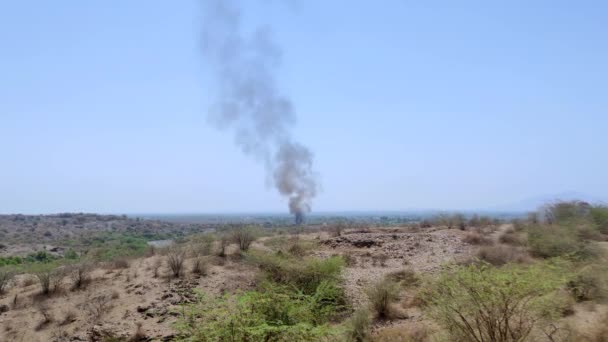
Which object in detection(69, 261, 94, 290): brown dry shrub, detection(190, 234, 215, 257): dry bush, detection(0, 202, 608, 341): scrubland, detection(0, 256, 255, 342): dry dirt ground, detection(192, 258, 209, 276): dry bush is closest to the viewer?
detection(0, 202, 608, 341): scrubland

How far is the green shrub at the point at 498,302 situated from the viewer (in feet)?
27.6

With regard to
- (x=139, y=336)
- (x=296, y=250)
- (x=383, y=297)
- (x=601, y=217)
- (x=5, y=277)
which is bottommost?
(x=139, y=336)

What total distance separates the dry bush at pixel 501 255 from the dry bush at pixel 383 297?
17.7 feet

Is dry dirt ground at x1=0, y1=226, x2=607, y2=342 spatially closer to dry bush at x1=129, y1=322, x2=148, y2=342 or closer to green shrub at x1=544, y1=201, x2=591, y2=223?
dry bush at x1=129, y1=322, x2=148, y2=342

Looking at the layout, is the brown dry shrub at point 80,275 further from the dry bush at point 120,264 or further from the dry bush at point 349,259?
the dry bush at point 349,259

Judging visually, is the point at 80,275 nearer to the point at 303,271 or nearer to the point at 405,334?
the point at 303,271

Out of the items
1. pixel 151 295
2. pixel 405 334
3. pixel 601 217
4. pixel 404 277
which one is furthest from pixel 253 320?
pixel 601 217

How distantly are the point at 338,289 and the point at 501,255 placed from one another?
729 centimetres

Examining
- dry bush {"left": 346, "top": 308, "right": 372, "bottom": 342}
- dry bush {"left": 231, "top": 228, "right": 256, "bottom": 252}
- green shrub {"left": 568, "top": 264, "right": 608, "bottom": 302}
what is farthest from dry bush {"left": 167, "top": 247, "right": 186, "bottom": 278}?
green shrub {"left": 568, "top": 264, "right": 608, "bottom": 302}

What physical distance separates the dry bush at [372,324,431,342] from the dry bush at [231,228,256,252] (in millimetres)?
11422

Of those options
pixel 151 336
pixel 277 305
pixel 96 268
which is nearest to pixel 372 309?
pixel 277 305

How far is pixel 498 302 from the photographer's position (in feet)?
27.8

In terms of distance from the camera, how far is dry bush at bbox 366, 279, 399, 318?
1445 centimetres

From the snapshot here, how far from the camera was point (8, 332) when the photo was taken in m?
15.5
